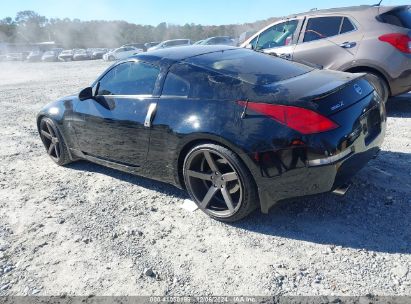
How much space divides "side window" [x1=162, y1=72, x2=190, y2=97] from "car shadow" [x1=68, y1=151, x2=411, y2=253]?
1.30 meters

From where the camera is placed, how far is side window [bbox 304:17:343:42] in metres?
6.00

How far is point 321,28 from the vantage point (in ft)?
20.2

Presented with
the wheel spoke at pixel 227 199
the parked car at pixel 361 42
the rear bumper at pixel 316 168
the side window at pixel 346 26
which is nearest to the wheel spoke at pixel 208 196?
the wheel spoke at pixel 227 199

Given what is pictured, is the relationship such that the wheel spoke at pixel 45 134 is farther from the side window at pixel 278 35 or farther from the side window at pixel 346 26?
the side window at pixel 346 26

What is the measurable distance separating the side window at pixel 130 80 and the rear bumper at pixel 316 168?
1.56 m

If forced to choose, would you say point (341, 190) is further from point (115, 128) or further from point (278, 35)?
point (278, 35)

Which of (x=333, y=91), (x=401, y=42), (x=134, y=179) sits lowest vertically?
(x=134, y=179)

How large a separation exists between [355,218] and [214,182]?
49.1 inches

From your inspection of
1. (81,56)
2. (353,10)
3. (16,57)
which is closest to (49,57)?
(81,56)

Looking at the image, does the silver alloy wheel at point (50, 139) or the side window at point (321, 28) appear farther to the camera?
the side window at point (321, 28)

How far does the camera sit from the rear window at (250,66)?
322cm

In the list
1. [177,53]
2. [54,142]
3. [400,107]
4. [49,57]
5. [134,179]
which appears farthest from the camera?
[49,57]

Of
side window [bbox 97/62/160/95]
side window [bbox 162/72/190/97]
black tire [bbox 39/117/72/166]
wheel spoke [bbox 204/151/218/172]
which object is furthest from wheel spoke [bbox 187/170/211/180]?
black tire [bbox 39/117/72/166]

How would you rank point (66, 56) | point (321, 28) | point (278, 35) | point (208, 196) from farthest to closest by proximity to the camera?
point (66, 56) → point (278, 35) → point (321, 28) → point (208, 196)
